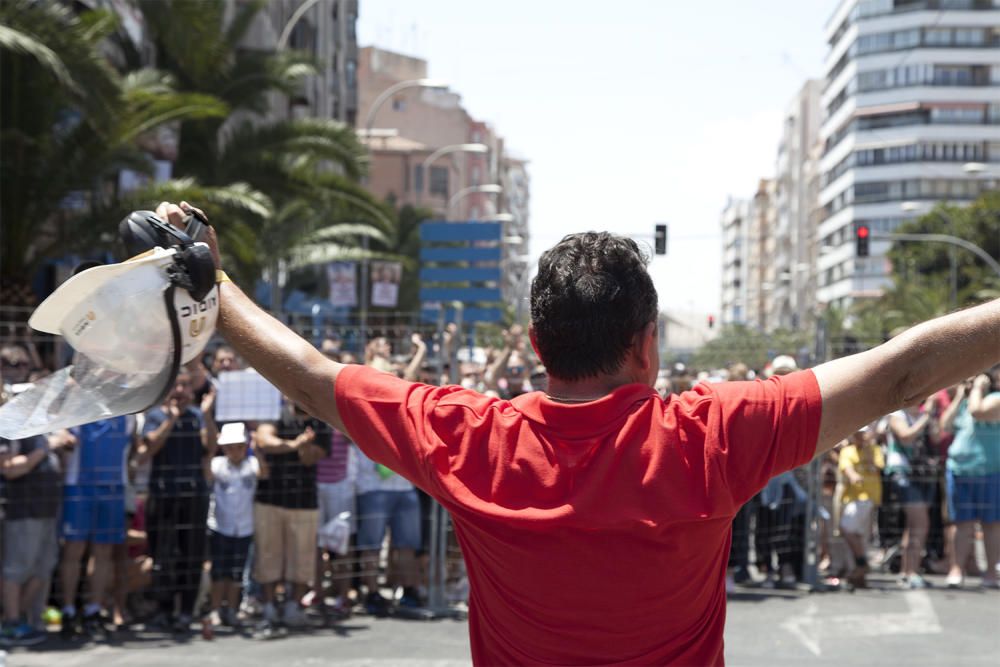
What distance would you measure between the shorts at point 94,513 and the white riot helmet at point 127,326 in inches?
285

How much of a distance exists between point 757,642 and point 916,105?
87.9 m

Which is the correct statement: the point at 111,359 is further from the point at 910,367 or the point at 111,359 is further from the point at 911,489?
the point at 911,489

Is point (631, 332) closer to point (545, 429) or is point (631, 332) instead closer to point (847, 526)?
point (545, 429)

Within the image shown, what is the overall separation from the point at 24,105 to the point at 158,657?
9.46 meters

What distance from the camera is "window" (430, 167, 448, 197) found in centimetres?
9062

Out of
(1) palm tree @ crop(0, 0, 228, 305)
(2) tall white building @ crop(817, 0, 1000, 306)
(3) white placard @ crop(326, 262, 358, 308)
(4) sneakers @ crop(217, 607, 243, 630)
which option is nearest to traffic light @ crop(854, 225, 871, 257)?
(3) white placard @ crop(326, 262, 358, 308)

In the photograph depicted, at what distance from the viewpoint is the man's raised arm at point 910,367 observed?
7.31ft

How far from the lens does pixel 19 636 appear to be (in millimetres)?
8930

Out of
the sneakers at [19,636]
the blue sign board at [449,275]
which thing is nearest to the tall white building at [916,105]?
the blue sign board at [449,275]

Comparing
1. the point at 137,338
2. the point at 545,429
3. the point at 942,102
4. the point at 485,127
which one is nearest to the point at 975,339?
the point at 545,429

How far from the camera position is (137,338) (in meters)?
2.34

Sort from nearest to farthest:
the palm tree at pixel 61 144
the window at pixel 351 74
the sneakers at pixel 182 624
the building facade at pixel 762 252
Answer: the sneakers at pixel 182 624 → the palm tree at pixel 61 144 → the window at pixel 351 74 → the building facade at pixel 762 252

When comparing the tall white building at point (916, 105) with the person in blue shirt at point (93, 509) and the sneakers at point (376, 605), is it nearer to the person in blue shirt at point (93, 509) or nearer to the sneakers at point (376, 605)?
the sneakers at point (376, 605)

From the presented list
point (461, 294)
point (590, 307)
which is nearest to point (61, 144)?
point (461, 294)
